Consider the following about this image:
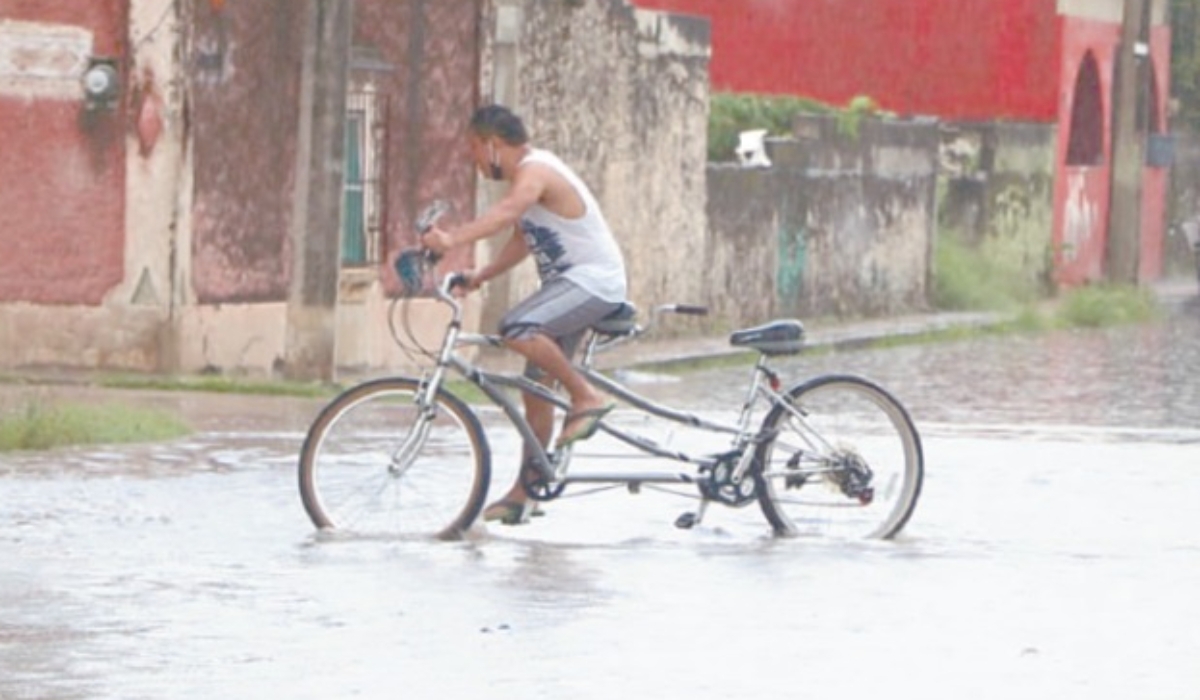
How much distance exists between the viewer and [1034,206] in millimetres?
38812

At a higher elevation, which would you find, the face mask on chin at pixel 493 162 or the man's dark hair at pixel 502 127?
the man's dark hair at pixel 502 127

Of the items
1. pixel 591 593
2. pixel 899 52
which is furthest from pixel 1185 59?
pixel 591 593

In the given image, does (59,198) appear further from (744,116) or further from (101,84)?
(744,116)

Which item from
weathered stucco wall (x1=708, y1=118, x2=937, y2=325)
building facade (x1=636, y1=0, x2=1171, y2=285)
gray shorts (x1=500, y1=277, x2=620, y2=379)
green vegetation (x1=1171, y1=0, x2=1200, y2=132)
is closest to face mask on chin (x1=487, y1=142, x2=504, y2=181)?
gray shorts (x1=500, y1=277, x2=620, y2=379)

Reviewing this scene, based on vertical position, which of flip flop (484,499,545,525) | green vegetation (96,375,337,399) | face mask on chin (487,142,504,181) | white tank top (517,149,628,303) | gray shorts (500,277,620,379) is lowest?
green vegetation (96,375,337,399)

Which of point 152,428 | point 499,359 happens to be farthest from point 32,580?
point 499,359

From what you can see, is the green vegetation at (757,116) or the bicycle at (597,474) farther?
the green vegetation at (757,116)

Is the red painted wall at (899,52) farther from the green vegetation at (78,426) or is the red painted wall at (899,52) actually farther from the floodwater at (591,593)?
the floodwater at (591,593)

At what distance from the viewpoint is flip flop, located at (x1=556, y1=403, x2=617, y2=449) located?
12703mm

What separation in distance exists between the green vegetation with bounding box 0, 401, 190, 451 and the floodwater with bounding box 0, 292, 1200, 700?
9.5 inches

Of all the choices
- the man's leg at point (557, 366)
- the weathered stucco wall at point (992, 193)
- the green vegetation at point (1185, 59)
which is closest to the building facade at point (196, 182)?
the man's leg at point (557, 366)

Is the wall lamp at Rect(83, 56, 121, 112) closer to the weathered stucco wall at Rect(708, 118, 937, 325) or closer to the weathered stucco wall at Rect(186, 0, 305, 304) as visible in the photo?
the weathered stucco wall at Rect(186, 0, 305, 304)

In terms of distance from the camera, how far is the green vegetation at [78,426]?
51.9ft

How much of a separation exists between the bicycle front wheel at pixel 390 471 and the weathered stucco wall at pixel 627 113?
1256 cm
